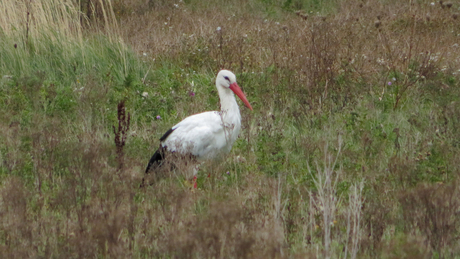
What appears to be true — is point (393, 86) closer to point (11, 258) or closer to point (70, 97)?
point (70, 97)

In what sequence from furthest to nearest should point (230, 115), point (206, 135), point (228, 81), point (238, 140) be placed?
1. point (238, 140)
2. point (228, 81)
3. point (230, 115)
4. point (206, 135)

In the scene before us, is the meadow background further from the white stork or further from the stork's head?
the stork's head

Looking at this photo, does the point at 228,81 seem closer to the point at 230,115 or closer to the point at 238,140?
the point at 230,115

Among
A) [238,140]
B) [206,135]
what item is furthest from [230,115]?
[238,140]

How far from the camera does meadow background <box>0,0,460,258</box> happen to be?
325 cm

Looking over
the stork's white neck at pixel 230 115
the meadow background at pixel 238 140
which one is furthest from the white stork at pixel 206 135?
the meadow background at pixel 238 140

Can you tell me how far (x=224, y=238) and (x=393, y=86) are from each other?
176 inches

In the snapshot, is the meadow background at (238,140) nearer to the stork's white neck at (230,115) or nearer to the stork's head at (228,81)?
the stork's white neck at (230,115)

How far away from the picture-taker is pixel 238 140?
19.2 ft

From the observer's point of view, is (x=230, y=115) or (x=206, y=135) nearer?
(x=206, y=135)

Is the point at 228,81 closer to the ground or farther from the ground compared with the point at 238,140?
farther from the ground

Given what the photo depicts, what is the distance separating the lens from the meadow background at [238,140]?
10.7 feet

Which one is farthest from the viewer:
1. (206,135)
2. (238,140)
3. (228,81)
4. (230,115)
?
(238,140)

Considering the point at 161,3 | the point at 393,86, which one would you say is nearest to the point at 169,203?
the point at 393,86
